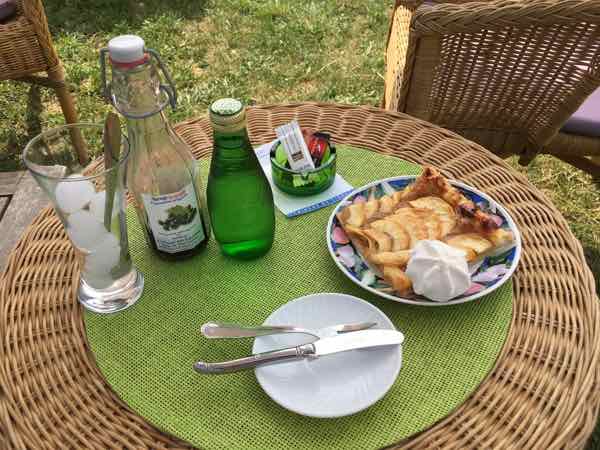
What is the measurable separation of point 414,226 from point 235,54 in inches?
77.1

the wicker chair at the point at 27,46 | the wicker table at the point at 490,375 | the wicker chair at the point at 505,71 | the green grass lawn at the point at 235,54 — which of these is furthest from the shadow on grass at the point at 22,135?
the wicker chair at the point at 505,71

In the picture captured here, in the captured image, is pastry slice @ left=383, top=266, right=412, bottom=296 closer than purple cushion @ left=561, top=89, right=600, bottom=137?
Yes

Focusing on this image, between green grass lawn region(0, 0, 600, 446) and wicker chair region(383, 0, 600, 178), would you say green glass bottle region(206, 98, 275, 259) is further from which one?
green grass lawn region(0, 0, 600, 446)

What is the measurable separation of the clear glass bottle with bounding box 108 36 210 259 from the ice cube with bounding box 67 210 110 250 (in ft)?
0.24

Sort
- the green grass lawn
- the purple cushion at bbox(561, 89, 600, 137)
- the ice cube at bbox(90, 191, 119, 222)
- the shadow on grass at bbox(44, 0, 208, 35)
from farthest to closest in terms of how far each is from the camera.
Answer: the shadow on grass at bbox(44, 0, 208, 35)
the green grass lawn
the purple cushion at bbox(561, 89, 600, 137)
the ice cube at bbox(90, 191, 119, 222)

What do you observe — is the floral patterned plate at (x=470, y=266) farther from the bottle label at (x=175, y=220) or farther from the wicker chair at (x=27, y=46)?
the wicker chair at (x=27, y=46)

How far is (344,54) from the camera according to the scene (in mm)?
2508

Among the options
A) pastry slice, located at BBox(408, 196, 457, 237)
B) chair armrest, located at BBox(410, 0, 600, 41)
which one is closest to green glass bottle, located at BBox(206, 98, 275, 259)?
pastry slice, located at BBox(408, 196, 457, 237)

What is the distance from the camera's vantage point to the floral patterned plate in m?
0.75

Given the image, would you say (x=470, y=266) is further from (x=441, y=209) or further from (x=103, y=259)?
(x=103, y=259)

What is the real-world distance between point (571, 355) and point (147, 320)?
576 millimetres

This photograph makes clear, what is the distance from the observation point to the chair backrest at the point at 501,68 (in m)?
1.06

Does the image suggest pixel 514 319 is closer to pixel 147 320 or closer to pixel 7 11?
pixel 147 320

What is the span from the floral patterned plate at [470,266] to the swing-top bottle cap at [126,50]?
391mm
